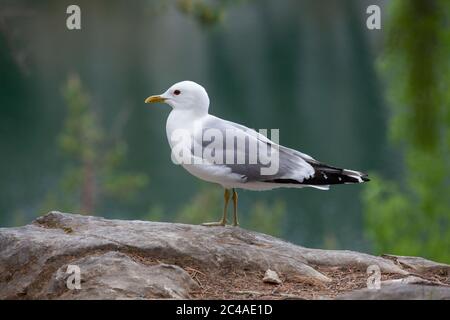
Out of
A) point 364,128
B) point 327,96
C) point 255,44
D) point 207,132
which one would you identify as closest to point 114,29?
point 255,44

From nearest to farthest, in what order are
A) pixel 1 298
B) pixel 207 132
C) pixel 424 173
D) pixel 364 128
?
pixel 1 298
pixel 207 132
pixel 424 173
pixel 364 128

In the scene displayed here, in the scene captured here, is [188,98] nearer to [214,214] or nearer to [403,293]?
[403,293]

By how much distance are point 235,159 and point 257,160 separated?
0.14 m

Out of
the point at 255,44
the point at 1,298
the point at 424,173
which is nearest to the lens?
the point at 1,298

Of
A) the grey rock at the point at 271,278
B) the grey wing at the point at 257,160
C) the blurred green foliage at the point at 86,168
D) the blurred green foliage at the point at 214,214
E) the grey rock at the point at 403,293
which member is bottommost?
the blurred green foliage at the point at 214,214

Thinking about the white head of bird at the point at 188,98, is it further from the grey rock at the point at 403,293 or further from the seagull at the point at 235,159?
the grey rock at the point at 403,293

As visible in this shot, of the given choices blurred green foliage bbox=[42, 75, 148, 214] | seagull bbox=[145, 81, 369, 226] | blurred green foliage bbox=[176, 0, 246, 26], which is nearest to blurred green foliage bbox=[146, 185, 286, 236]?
blurred green foliage bbox=[42, 75, 148, 214]

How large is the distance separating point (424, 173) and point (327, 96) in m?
10.8

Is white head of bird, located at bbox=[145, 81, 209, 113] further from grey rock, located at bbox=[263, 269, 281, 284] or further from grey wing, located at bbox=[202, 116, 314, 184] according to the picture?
grey rock, located at bbox=[263, 269, 281, 284]

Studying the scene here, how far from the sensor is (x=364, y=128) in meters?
22.8

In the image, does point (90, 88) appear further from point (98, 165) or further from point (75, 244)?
point (75, 244)

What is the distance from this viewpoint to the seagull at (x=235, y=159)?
441 centimetres

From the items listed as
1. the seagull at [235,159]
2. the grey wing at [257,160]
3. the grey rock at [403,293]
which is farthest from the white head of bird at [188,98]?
the grey rock at [403,293]

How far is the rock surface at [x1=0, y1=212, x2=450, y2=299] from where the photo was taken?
347 cm
